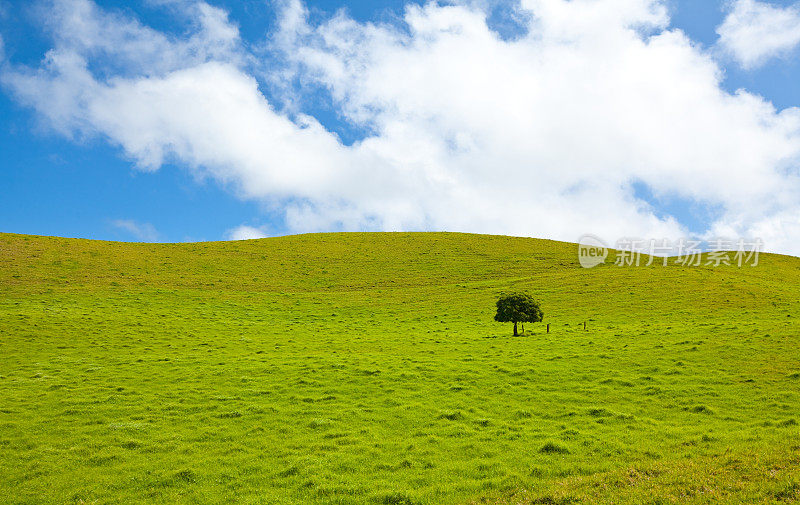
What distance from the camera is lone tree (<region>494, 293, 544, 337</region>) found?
1625 inches

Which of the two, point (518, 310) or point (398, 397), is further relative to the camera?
point (518, 310)

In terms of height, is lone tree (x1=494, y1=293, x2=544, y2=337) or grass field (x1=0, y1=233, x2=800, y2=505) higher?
lone tree (x1=494, y1=293, x2=544, y2=337)

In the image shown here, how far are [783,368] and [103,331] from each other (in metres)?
49.0

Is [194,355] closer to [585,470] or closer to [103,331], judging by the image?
[103,331]

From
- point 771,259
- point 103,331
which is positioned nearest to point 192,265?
point 103,331

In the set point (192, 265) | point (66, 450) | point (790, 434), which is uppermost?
point (192, 265)

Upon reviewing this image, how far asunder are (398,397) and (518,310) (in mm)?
21542

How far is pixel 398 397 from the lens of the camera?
75.0 feet

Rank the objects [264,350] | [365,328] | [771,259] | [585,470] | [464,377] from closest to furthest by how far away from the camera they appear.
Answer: [585,470]
[464,377]
[264,350]
[365,328]
[771,259]

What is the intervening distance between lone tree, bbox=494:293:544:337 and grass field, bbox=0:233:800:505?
1.64 metres

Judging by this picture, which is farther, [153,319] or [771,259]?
[771,259]

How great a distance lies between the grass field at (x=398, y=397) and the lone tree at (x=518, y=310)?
1641mm

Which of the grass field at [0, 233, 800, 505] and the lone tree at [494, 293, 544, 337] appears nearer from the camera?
the grass field at [0, 233, 800, 505]

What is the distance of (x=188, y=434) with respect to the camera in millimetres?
18750
